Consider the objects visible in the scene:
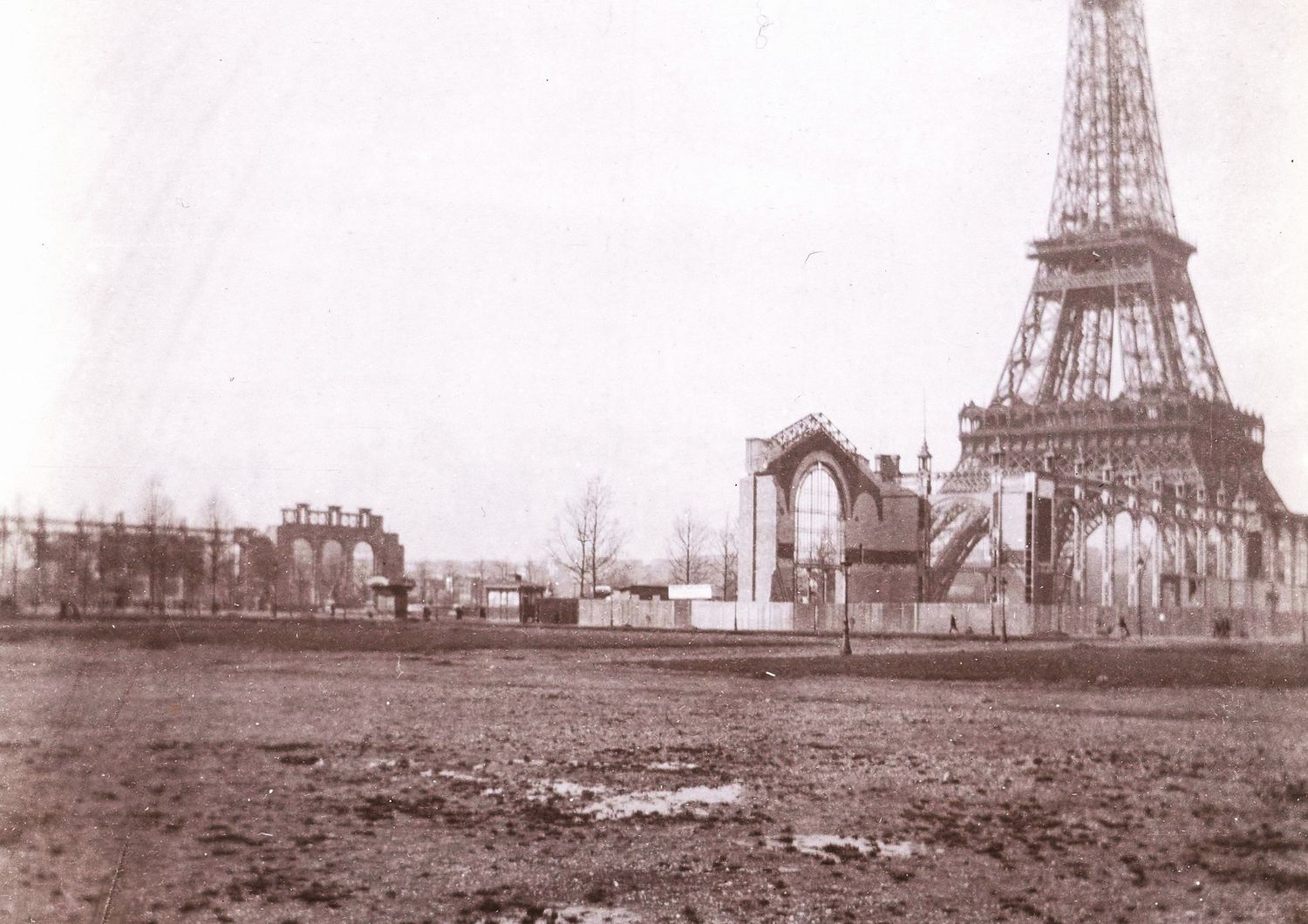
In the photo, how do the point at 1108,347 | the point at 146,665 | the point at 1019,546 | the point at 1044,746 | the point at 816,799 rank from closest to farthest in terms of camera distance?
the point at 816,799, the point at 1044,746, the point at 146,665, the point at 1019,546, the point at 1108,347

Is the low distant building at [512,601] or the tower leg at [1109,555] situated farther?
the tower leg at [1109,555]

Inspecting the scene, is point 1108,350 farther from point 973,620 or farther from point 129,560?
point 129,560

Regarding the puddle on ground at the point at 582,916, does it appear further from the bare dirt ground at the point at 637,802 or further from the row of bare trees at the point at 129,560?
the row of bare trees at the point at 129,560

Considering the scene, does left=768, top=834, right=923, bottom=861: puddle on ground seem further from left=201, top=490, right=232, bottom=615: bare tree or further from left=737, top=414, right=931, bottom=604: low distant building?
left=737, top=414, right=931, bottom=604: low distant building

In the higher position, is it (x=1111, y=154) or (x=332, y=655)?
(x=1111, y=154)

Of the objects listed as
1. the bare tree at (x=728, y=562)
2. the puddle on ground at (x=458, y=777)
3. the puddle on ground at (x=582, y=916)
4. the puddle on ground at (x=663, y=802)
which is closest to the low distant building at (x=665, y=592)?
the bare tree at (x=728, y=562)

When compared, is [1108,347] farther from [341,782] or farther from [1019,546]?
[341,782]

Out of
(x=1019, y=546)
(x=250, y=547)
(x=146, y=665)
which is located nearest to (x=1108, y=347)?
(x=1019, y=546)
